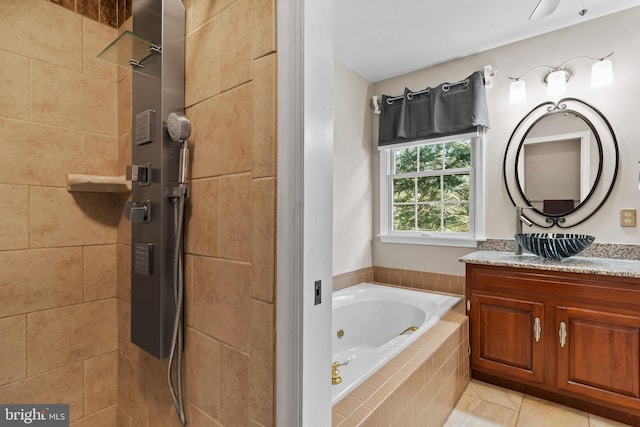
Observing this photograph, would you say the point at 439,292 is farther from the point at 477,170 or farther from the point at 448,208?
the point at 477,170

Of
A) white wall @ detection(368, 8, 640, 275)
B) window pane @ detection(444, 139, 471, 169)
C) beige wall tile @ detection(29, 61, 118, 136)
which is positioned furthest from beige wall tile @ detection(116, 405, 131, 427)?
window pane @ detection(444, 139, 471, 169)

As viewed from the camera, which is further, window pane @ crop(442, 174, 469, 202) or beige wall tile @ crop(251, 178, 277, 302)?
window pane @ crop(442, 174, 469, 202)

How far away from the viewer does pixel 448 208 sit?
294cm

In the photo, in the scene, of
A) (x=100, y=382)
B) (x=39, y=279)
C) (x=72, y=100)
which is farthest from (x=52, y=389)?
(x=72, y=100)

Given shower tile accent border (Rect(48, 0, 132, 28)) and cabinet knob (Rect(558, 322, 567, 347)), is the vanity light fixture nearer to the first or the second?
cabinet knob (Rect(558, 322, 567, 347))

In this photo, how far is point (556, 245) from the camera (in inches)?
82.2

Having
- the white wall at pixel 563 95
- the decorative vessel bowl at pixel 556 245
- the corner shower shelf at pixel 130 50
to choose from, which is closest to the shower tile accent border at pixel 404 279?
the white wall at pixel 563 95

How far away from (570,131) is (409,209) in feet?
4.55

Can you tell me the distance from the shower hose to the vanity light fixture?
2635 millimetres

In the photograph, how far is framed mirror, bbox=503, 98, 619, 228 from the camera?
88.4 inches

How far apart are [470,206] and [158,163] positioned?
2564 millimetres

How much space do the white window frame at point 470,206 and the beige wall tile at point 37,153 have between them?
254cm

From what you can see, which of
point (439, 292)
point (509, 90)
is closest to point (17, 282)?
point (439, 292)

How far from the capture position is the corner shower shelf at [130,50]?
97cm
